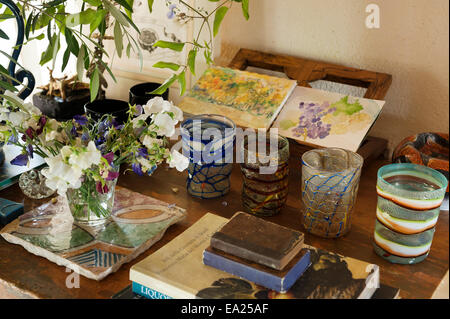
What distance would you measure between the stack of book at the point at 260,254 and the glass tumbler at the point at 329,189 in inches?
5.4

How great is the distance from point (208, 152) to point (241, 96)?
0.82 feet

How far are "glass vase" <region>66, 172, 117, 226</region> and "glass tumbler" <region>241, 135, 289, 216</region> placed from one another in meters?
0.25

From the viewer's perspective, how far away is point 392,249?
88cm

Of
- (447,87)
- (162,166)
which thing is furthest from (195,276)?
(447,87)

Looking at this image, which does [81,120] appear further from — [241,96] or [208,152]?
[241,96]

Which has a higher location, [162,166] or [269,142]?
[269,142]

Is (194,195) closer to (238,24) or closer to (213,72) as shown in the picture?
(213,72)

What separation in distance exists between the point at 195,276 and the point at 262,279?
0.10 metres

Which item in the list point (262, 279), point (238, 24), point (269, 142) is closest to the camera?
point (262, 279)

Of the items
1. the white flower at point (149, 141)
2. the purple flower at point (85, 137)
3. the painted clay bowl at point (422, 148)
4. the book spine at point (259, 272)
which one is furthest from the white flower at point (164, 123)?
the painted clay bowl at point (422, 148)

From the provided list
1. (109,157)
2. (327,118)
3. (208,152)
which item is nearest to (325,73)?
(327,118)

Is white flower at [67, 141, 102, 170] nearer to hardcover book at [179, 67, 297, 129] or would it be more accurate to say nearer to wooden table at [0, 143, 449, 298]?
wooden table at [0, 143, 449, 298]

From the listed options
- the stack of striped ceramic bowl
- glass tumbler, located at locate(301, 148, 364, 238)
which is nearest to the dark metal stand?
glass tumbler, located at locate(301, 148, 364, 238)

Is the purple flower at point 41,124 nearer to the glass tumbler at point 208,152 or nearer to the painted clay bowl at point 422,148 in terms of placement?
the glass tumbler at point 208,152
